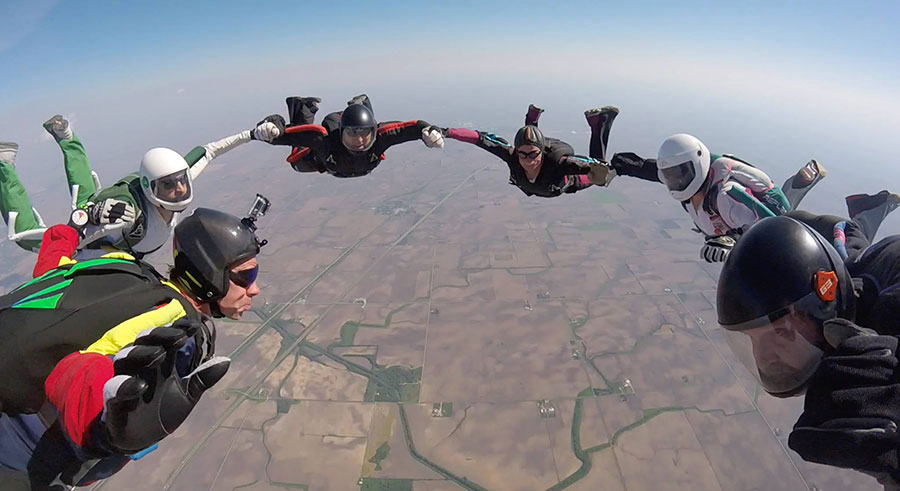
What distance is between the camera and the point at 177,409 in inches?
62.9

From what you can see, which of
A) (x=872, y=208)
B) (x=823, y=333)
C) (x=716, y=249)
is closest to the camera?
(x=823, y=333)

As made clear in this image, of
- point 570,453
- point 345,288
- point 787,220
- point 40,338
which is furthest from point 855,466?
point 345,288

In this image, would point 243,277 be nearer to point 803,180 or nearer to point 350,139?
point 350,139

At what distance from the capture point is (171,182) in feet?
15.2

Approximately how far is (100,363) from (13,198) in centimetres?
641

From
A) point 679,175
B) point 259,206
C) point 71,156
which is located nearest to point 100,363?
point 259,206

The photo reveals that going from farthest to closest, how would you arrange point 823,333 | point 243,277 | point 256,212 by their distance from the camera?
point 256,212, point 243,277, point 823,333

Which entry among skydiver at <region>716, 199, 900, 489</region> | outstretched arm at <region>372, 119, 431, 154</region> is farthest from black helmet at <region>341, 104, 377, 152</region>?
skydiver at <region>716, 199, 900, 489</region>

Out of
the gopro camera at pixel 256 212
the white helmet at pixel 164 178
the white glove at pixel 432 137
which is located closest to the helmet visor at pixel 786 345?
the gopro camera at pixel 256 212

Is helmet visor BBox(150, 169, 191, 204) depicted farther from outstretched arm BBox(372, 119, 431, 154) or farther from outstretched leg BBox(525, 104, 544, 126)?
outstretched leg BBox(525, 104, 544, 126)

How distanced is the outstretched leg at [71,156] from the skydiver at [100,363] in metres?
5.07

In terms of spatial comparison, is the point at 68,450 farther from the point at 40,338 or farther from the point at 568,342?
the point at 568,342

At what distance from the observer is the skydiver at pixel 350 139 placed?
5531 millimetres

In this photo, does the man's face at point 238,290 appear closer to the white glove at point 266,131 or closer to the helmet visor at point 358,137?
the helmet visor at point 358,137
